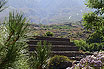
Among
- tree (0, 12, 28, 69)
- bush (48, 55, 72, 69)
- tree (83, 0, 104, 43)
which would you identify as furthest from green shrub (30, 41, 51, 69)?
tree (83, 0, 104, 43)

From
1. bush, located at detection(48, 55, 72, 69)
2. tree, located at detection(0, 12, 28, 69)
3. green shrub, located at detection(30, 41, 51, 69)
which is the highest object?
tree, located at detection(0, 12, 28, 69)

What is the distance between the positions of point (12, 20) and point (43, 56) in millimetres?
1873

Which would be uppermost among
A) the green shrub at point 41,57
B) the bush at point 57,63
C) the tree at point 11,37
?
the tree at point 11,37

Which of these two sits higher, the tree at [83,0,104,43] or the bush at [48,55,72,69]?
the tree at [83,0,104,43]

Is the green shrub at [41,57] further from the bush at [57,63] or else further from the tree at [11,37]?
the bush at [57,63]

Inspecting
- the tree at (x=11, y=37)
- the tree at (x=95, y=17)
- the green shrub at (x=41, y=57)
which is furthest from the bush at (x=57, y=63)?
the tree at (x=11, y=37)

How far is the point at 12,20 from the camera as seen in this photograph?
2.29 metres

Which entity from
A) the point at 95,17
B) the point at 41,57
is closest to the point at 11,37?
the point at 41,57

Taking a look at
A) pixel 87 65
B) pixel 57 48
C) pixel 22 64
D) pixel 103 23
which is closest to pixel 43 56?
pixel 22 64

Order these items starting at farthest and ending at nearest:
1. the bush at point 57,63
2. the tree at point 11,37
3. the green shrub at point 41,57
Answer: the bush at point 57,63 < the green shrub at point 41,57 < the tree at point 11,37

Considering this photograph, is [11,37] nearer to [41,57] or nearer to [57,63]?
[41,57]

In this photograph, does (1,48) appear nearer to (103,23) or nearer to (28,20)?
(28,20)

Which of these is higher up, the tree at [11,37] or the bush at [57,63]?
the tree at [11,37]

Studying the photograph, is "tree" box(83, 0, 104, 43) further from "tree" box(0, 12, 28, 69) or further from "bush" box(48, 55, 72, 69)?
"tree" box(0, 12, 28, 69)
